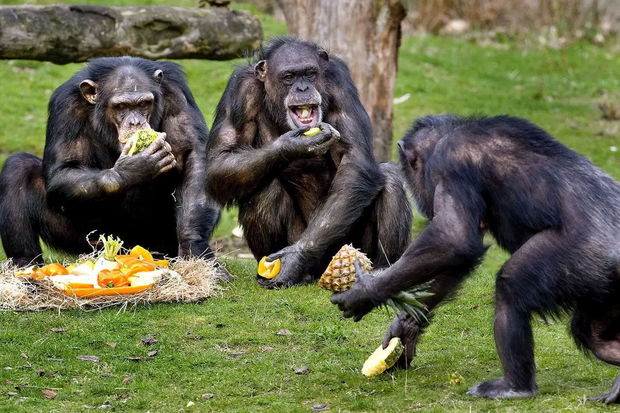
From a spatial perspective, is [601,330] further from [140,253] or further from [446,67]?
[446,67]

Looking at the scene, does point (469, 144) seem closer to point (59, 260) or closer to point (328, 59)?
point (328, 59)

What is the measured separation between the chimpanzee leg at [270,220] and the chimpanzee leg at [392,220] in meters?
0.70

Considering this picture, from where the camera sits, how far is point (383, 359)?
596cm

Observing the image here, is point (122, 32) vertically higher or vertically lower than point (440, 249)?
higher

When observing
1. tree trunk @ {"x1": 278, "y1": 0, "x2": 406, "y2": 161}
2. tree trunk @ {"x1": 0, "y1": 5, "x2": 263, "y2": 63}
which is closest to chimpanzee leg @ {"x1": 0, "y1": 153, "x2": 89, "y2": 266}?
tree trunk @ {"x1": 0, "y1": 5, "x2": 263, "y2": 63}

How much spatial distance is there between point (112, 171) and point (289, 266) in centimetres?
155

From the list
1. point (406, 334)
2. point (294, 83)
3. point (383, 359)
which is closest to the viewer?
point (383, 359)

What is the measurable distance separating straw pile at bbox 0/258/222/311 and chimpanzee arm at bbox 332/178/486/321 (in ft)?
8.27

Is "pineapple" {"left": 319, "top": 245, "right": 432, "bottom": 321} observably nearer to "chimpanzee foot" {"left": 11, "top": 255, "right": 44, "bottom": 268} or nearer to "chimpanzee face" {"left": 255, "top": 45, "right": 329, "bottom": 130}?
"chimpanzee face" {"left": 255, "top": 45, "right": 329, "bottom": 130}

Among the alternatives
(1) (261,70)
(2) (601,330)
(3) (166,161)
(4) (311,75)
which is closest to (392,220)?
(4) (311,75)

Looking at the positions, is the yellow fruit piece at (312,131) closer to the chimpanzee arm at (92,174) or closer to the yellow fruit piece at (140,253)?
the chimpanzee arm at (92,174)

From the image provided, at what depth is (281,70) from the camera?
822 cm

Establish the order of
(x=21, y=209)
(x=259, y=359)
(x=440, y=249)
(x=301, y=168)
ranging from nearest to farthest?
(x=440, y=249) → (x=259, y=359) → (x=301, y=168) → (x=21, y=209)

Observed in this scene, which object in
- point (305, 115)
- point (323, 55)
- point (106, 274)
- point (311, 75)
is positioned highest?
point (323, 55)
